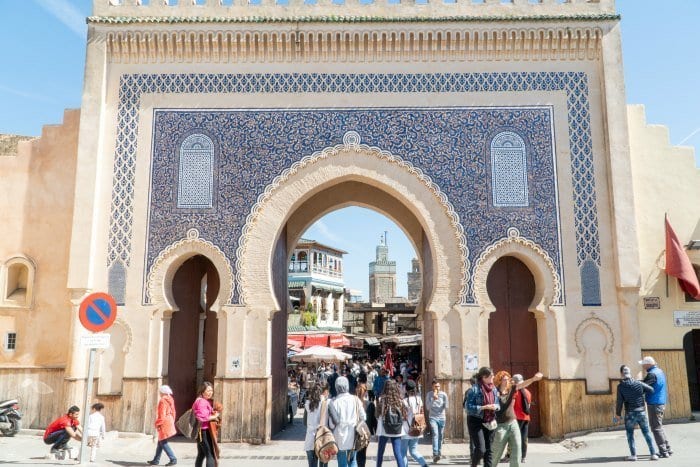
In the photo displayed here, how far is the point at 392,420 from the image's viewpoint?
223 inches

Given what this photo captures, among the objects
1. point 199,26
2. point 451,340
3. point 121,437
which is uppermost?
point 199,26

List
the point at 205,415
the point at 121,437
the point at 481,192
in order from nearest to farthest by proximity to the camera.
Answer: the point at 205,415 → the point at 121,437 → the point at 481,192

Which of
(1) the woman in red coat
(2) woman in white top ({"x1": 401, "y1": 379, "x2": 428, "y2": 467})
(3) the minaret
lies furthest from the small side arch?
(3) the minaret

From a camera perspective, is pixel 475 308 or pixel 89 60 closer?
pixel 475 308

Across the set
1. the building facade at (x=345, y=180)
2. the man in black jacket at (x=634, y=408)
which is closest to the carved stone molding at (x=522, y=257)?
the building facade at (x=345, y=180)

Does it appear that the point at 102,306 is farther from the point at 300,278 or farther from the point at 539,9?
the point at 300,278

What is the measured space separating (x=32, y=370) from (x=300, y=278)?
24.1 metres

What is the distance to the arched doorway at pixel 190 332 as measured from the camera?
33.4 ft

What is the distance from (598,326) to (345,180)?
4410 millimetres

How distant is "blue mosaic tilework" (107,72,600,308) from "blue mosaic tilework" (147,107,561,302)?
359 millimetres

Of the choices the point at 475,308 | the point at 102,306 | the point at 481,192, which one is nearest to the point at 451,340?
the point at 475,308

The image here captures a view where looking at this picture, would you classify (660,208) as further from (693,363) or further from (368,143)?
(368,143)

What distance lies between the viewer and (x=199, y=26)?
998 cm

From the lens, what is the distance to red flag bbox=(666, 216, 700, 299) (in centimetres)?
931
